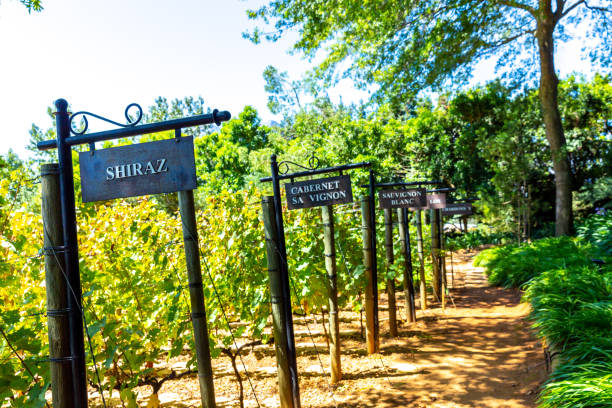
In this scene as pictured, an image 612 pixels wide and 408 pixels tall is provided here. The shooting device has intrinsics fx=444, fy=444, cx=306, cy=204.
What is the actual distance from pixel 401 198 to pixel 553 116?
7250 millimetres

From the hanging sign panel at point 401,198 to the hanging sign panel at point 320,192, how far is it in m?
1.83

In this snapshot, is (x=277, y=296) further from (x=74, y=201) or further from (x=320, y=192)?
(x=74, y=201)

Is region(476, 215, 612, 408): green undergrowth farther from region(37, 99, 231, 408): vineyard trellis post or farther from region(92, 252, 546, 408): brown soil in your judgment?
region(37, 99, 231, 408): vineyard trellis post

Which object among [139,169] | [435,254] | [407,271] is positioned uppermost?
[139,169]

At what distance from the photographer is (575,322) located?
3.80 metres

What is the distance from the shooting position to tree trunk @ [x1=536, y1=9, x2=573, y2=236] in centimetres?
1049

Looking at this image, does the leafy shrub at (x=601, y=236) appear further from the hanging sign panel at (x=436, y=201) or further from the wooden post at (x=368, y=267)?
the wooden post at (x=368, y=267)

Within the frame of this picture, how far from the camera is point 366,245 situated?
16.6ft

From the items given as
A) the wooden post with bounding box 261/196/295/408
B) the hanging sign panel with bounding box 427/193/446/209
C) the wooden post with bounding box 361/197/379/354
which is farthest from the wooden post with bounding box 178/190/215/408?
the hanging sign panel with bounding box 427/193/446/209

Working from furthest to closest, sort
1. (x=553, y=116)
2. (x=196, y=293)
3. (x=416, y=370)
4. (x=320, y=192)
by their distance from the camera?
(x=553, y=116) → (x=416, y=370) → (x=320, y=192) → (x=196, y=293)

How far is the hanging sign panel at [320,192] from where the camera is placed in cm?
373

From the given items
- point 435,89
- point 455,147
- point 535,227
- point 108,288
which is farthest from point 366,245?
point 535,227

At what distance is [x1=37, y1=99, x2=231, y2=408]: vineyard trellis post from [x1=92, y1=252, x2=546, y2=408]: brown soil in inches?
87.6

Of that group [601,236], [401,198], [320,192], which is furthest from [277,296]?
[601,236]
